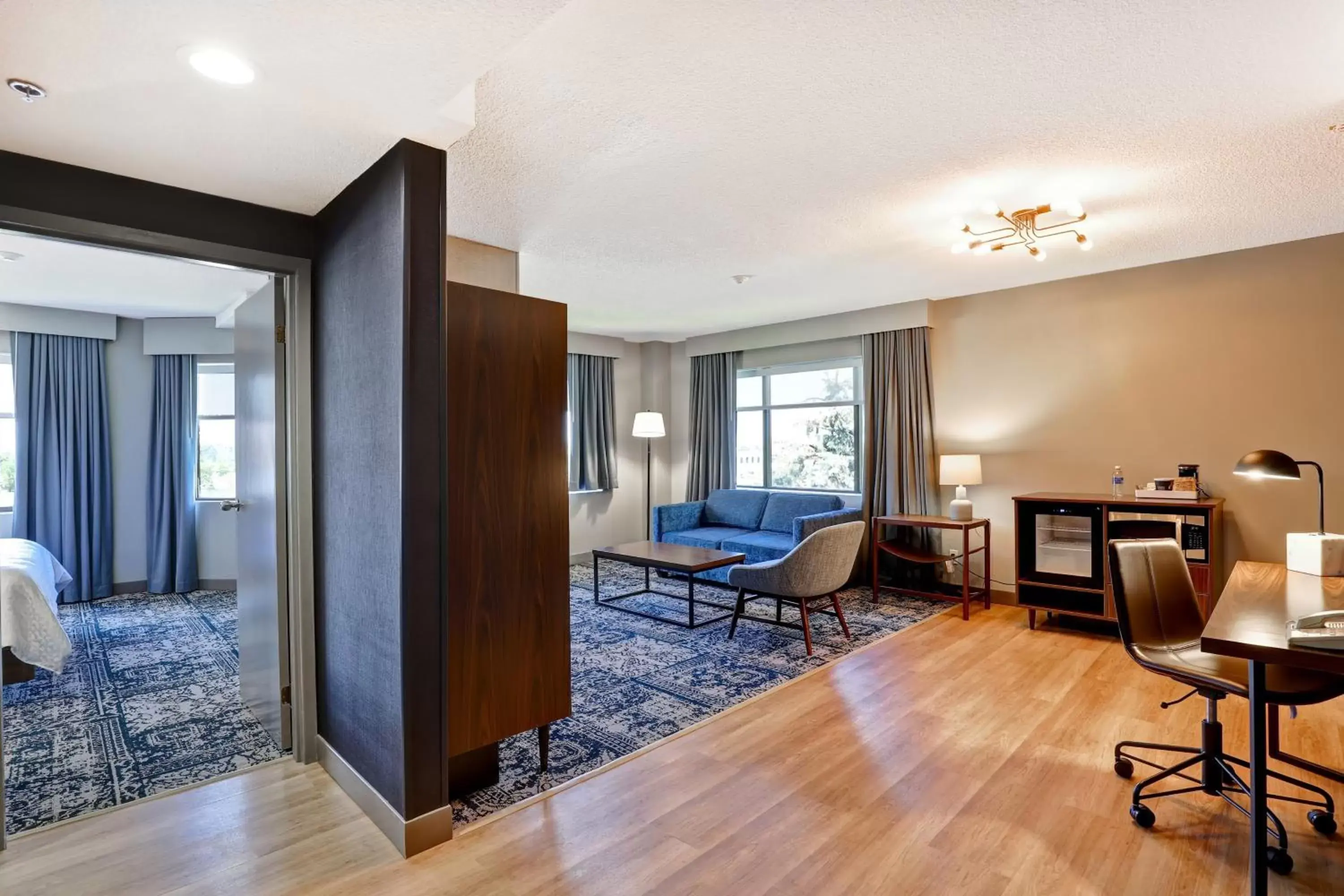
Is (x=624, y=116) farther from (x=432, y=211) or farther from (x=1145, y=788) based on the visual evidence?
(x=1145, y=788)

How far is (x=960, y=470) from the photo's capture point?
16.6 feet

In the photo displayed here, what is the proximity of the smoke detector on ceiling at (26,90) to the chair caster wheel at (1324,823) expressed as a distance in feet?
14.0

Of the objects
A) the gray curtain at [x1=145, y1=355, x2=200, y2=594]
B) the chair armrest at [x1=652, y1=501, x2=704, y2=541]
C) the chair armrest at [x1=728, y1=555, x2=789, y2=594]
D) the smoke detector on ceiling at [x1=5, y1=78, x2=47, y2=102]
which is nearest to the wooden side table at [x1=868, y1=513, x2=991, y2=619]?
the chair armrest at [x1=728, y1=555, x2=789, y2=594]

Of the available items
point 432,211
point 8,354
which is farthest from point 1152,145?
point 8,354

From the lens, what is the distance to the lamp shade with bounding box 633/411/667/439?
6.89 m

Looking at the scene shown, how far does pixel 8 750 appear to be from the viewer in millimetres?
2797

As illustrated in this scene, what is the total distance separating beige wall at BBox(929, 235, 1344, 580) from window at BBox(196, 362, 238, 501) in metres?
6.19

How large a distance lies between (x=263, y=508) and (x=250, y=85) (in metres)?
1.76

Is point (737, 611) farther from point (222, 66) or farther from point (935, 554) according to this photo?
point (222, 66)

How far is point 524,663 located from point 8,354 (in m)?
5.65

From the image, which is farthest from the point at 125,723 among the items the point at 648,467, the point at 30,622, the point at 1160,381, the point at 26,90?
the point at 1160,381

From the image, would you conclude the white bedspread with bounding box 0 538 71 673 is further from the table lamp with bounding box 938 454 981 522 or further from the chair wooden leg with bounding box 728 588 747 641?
the table lamp with bounding box 938 454 981 522

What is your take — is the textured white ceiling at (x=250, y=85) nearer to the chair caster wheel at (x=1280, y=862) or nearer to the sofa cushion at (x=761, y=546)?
the chair caster wheel at (x=1280, y=862)

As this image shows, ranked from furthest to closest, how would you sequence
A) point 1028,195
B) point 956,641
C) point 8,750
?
1. point 956,641
2. point 1028,195
3. point 8,750
